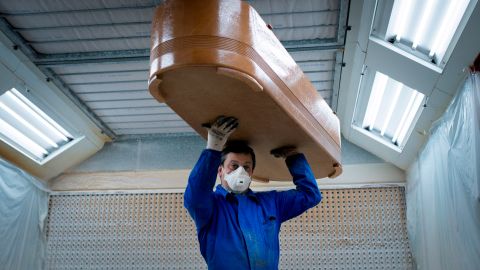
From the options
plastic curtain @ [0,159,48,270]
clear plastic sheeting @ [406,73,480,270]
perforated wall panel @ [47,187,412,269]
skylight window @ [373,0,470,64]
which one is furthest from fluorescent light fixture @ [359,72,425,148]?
plastic curtain @ [0,159,48,270]

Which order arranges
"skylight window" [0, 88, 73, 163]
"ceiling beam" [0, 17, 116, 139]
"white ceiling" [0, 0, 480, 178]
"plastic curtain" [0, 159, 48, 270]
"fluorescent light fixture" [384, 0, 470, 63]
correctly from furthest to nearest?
"plastic curtain" [0, 159, 48, 270], "skylight window" [0, 88, 73, 163], "ceiling beam" [0, 17, 116, 139], "white ceiling" [0, 0, 480, 178], "fluorescent light fixture" [384, 0, 470, 63]

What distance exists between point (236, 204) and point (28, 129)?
2895 millimetres

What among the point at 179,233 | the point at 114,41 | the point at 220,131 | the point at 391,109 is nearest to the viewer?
the point at 220,131

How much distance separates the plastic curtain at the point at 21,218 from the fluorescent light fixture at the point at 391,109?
3128 millimetres

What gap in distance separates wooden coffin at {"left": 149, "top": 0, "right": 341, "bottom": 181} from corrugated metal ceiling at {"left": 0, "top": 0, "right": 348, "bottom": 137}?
105 centimetres

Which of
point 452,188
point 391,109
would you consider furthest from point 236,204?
point 391,109

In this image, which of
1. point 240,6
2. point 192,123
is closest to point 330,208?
point 192,123

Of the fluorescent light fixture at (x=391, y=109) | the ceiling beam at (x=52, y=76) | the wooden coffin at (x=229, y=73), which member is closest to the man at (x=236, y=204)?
the wooden coffin at (x=229, y=73)

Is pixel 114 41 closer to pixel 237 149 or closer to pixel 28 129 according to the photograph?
pixel 28 129

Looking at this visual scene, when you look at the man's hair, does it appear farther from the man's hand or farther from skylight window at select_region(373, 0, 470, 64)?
skylight window at select_region(373, 0, 470, 64)

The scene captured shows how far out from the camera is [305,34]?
3.75 meters

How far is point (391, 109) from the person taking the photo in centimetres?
424

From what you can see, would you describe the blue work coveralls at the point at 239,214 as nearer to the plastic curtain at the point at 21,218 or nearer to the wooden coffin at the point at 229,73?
the wooden coffin at the point at 229,73

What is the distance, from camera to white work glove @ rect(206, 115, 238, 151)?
2.34 m
